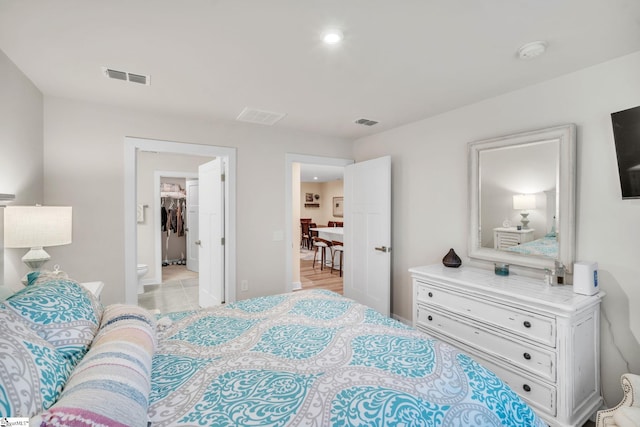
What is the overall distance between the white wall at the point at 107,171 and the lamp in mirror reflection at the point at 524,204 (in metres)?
2.68

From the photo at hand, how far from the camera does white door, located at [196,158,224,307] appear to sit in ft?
11.7

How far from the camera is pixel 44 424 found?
71 centimetres

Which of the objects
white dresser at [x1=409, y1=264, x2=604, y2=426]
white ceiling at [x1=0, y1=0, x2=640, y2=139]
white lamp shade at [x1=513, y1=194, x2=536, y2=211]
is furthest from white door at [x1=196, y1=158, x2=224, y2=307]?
white lamp shade at [x1=513, y1=194, x2=536, y2=211]

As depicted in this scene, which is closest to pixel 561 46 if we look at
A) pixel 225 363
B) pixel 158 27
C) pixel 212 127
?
pixel 158 27

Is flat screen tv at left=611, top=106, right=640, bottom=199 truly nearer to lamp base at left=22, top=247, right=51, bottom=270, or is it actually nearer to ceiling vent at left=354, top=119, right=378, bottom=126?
ceiling vent at left=354, top=119, right=378, bottom=126

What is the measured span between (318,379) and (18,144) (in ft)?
8.72

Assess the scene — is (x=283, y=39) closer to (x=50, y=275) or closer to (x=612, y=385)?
(x=50, y=275)

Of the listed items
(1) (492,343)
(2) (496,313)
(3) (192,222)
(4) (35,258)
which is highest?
(3) (192,222)

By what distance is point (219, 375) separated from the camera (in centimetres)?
125

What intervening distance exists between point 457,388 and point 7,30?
2898mm

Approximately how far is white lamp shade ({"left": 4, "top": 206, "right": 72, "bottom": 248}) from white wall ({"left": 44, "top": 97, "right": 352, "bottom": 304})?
32.9 inches

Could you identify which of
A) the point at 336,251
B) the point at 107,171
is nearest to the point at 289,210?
the point at 107,171

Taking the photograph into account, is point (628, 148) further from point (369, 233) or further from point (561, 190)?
point (369, 233)

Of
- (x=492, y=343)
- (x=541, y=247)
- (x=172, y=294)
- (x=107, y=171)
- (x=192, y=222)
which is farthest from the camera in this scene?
(x=192, y=222)
